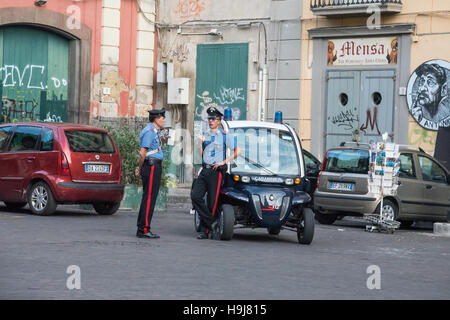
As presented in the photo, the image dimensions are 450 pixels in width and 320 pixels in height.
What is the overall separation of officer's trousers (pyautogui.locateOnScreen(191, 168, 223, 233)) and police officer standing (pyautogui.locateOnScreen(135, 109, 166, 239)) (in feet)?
1.86

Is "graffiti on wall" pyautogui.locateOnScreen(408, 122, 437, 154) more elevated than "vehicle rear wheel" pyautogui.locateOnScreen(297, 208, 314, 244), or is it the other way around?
"graffiti on wall" pyautogui.locateOnScreen(408, 122, 437, 154)

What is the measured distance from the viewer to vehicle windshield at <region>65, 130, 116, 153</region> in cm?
1673

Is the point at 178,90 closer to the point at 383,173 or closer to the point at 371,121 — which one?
the point at 371,121

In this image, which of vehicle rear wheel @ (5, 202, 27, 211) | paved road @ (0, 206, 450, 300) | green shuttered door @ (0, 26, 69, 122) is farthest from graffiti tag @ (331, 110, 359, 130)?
vehicle rear wheel @ (5, 202, 27, 211)

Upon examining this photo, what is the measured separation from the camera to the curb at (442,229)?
1720 centimetres

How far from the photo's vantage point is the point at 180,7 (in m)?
28.6

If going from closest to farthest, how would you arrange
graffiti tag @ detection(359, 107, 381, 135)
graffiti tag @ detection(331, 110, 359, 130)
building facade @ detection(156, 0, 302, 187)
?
1. graffiti tag @ detection(359, 107, 381, 135)
2. graffiti tag @ detection(331, 110, 359, 130)
3. building facade @ detection(156, 0, 302, 187)

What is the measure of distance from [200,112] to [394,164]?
11.4 m

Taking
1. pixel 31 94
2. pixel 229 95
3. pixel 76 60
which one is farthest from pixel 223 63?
pixel 31 94

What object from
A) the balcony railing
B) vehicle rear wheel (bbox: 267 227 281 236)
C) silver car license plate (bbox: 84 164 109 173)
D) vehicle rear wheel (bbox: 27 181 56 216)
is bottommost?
vehicle rear wheel (bbox: 267 227 281 236)

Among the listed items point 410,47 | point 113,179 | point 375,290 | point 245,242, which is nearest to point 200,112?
point 410,47

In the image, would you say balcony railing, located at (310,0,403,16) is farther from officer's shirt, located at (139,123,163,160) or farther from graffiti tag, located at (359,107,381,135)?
officer's shirt, located at (139,123,163,160)
